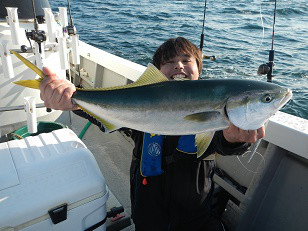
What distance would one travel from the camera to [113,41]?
12734 mm

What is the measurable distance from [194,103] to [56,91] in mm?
1040

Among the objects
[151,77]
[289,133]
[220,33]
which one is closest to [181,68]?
[151,77]

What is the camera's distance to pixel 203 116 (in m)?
1.72

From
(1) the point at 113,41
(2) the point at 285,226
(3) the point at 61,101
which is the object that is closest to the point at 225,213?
(2) the point at 285,226

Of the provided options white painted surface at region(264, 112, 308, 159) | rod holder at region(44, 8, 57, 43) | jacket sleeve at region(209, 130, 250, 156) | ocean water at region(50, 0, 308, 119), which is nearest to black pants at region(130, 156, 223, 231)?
jacket sleeve at region(209, 130, 250, 156)

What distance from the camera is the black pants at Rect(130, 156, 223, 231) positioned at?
249 cm

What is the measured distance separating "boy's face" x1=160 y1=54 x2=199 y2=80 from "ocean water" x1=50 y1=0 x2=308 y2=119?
5425mm

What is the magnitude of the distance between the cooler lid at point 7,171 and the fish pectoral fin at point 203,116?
151 centimetres

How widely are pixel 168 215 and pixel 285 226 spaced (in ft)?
4.31

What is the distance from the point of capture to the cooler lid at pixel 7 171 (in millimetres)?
2082

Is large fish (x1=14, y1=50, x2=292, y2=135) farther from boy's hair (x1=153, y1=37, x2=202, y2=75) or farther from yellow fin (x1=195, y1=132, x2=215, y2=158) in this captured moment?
boy's hair (x1=153, y1=37, x2=202, y2=75)

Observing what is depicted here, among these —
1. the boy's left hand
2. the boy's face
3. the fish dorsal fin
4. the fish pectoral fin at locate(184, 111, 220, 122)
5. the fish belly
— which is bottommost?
the boy's left hand

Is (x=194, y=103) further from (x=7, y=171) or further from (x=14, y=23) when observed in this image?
(x=14, y=23)

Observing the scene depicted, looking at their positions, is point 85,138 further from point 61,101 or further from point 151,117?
point 151,117
